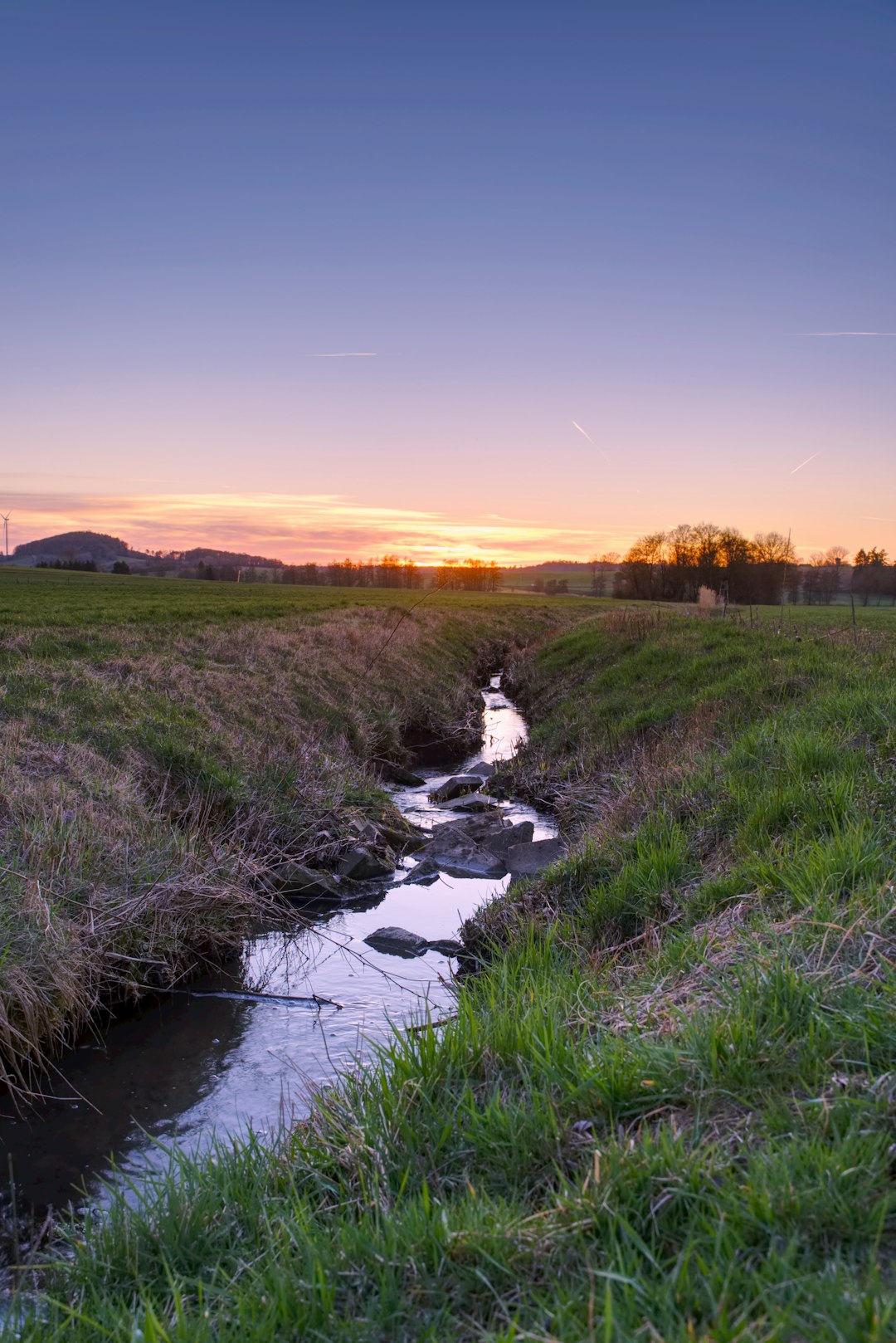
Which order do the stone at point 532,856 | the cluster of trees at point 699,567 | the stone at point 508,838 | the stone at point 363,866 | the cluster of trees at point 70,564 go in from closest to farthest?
the stone at point 532,856, the stone at point 363,866, the stone at point 508,838, the cluster of trees at point 699,567, the cluster of trees at point 70,564

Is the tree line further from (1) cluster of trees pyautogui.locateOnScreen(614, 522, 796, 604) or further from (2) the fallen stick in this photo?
(2) the fallen stick

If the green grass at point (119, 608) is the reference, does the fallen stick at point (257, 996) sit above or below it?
below

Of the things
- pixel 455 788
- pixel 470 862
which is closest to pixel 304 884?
pixel 470 862

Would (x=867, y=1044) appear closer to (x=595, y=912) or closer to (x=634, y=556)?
(x=595, y=912)

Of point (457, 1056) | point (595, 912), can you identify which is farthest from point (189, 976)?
point (457, 1056)

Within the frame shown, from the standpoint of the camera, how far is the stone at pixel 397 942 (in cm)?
830

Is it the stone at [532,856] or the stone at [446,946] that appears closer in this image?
the stone at [446,946]

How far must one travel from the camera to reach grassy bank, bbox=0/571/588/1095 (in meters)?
6.54

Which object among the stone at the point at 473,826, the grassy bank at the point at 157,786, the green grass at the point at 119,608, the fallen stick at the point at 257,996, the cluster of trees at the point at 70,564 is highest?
the cluster of trees at the point at 70,564

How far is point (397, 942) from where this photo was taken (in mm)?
8438

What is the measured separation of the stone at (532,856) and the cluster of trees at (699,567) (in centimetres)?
6096

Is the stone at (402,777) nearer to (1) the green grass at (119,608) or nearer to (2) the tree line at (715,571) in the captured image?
(1) the green grass at (119,608)

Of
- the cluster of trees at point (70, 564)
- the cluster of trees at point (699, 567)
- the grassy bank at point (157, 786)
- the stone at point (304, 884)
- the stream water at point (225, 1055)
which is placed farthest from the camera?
the cluster of trees at point (70, 564)

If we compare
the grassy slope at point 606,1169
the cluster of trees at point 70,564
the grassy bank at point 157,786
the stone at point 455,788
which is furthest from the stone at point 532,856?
the cluster of trees at point 70,564
